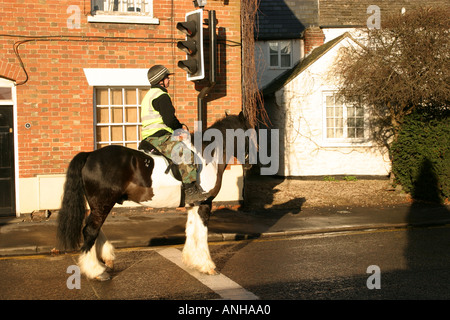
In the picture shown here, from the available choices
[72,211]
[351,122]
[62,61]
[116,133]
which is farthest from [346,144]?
[72,211]

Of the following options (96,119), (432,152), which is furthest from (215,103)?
(432,152)

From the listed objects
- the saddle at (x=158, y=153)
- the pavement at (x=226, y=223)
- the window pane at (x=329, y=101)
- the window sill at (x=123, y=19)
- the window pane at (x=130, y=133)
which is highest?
the window sill at (x=123, y=19)

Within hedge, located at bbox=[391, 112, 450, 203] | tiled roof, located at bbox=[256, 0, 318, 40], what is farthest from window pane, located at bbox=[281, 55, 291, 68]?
hedge, located at bbox=[391, 112, 450, 203]

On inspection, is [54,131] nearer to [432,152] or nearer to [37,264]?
[37,264]

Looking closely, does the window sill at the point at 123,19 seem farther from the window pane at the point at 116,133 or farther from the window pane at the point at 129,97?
the window pane at the point at 116,133

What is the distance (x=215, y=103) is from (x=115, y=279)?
632 cm

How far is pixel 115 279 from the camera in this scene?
244 inches

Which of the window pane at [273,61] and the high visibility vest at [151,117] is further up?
the window pane at [273,61]

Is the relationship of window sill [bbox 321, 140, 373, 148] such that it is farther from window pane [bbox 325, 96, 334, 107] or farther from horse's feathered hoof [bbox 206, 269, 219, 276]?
horse's feathered hoof [bbox 206, 269, 219, 276]

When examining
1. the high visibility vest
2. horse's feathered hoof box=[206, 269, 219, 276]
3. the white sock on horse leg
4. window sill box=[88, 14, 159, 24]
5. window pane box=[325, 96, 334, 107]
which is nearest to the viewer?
the white sock on horse leg

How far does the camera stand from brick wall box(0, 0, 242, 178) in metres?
10.5

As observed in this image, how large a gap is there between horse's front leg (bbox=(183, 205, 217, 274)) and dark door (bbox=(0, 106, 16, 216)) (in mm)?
5711

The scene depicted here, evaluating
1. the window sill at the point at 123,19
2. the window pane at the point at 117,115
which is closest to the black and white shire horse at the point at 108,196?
the window pane at the point at 117,115

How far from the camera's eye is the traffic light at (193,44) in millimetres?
9758
